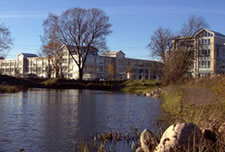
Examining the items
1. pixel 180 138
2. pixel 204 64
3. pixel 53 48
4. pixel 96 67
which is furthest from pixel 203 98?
pixel 96 67

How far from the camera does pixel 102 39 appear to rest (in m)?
57.7

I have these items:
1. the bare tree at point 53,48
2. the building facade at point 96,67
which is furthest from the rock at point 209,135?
the building facade at point 96,67

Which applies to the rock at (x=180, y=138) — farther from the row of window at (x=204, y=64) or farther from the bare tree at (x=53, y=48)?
the row of window at (x=204, y=64)

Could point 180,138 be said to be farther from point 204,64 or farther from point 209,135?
point 204,64

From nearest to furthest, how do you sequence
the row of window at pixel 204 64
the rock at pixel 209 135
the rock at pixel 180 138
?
the rock at pixel 180 138 → the rock at pixel 209 135 → the row of window at pixel 204 64

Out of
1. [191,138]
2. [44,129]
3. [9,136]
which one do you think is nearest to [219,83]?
[191,138]

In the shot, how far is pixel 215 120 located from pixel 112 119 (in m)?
7.04

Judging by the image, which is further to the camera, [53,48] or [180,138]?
[53,48]

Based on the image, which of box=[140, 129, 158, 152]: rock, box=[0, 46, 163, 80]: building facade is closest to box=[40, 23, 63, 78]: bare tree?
box=[0, 46, 163, 80]: building facade

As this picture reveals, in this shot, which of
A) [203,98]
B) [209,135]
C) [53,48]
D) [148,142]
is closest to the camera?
[209,135]

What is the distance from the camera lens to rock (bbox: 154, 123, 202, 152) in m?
6.76

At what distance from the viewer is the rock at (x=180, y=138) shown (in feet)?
22.2

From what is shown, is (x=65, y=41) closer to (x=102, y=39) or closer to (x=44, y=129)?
(x=102, y=39)

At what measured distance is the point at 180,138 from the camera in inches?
271
